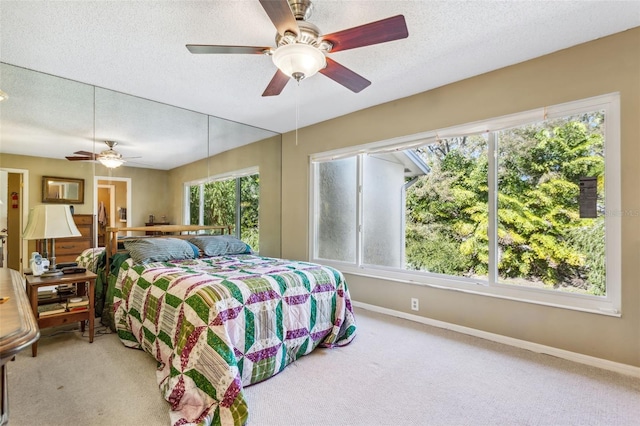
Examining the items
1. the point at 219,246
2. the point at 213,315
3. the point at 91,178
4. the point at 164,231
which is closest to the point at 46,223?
the point at 91,178

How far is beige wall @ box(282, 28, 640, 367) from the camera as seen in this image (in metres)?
2.21

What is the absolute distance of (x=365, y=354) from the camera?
2502 mm

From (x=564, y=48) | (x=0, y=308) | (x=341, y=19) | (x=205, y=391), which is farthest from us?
(x=564, y=48)

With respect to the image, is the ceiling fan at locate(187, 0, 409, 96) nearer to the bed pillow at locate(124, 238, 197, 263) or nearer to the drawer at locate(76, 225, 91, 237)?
the bed pillow at locate(124, 238, 197, 263)

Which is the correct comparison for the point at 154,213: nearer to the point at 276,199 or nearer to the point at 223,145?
the point at 223,145

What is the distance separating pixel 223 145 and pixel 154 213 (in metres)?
1.29

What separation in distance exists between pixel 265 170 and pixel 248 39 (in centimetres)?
253

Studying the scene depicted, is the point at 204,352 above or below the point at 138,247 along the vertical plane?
below

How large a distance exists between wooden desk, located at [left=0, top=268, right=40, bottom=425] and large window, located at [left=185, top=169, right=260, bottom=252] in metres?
2.45

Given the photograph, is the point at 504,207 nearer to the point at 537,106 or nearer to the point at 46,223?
the point at 537,106

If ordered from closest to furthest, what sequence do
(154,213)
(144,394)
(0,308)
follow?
(0,308), (144,394), (154,213)

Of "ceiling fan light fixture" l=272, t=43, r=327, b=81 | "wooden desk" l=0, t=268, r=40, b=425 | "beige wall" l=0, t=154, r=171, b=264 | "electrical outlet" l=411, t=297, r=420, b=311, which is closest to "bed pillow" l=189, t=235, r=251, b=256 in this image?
"beige wall" l=0, t=154, r=171, b=264

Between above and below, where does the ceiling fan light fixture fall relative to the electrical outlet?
above

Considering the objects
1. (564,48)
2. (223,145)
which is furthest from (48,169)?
(564,48)
